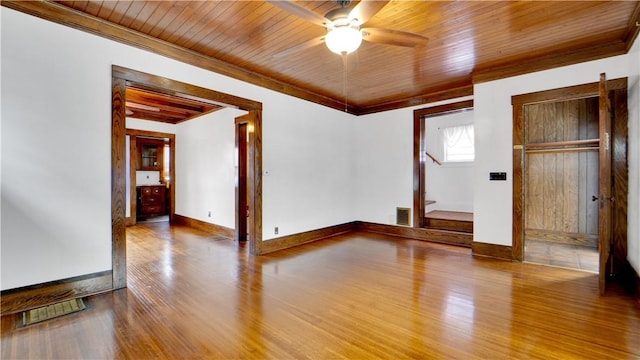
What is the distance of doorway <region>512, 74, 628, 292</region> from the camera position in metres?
3.29

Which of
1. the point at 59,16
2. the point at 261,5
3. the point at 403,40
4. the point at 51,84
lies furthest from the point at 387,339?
the point at 59,16

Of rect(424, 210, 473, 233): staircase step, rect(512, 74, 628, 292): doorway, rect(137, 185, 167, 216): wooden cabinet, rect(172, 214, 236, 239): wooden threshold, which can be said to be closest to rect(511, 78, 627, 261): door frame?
rect(512, 74, 628, 292): doorway

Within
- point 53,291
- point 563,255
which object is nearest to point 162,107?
point 53,291

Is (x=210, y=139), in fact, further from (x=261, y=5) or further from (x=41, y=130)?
(x=261, y=5)

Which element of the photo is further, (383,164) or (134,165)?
(134,165)

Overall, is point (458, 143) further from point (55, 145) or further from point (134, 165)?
point (134, 165)

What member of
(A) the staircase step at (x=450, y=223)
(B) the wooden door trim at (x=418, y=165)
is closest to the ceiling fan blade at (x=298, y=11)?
(B) the wooden door trim at (x=418, y=165)

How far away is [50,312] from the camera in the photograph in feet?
7.84

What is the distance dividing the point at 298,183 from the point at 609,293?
4049mm

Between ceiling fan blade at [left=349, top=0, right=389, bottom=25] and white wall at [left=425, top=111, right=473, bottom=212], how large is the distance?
5387 mm

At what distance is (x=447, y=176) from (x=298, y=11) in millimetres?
6033

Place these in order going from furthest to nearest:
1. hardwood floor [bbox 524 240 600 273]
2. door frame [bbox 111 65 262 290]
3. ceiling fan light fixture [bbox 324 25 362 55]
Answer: hardwood floor [bbox 524 240 600 273], door frame [bbox 111 65 262 290], ceiling fan light fixture [bbox 324 25 362 55]

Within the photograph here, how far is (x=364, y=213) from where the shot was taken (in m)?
6.12

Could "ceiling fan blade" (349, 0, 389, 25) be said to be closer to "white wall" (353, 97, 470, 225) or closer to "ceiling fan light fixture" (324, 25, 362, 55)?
"ceiling fan light fixture" (324, 25, 362, 55)
